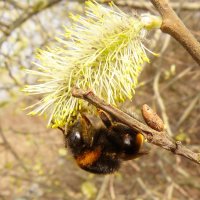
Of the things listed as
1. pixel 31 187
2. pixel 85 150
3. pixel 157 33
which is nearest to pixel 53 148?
pixel 31 187

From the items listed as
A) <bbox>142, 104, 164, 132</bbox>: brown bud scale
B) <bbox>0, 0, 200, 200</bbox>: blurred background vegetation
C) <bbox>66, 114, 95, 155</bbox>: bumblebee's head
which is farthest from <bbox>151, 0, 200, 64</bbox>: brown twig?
<bbox>0, 0, 200, 200</bbox>: blurred background vegetation

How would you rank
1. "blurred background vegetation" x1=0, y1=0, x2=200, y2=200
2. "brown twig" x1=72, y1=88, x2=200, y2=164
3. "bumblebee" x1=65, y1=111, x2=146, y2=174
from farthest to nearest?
"blurred background vegetation" x1=0, y1=0, x2=200, y2=200 → "bumblebee" x1=65, y1=111, x2=146, y2=174 → "brown twig" x1=72, y1=88, x2=200, y2=164

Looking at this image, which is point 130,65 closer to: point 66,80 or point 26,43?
point 66,80

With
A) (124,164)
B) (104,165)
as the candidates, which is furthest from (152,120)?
(124,164)

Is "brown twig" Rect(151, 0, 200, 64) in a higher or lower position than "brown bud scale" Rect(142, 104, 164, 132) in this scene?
higher

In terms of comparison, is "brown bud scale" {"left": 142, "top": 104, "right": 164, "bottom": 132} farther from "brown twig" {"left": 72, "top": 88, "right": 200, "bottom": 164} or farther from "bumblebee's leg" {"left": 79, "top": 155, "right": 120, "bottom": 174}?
"bumblebee's leg" {"left": 79, "top": 155, "right": 120, "bottom": 174}

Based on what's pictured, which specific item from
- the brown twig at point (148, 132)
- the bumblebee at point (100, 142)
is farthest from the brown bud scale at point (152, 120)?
the bumblebee at point (100, 142)
